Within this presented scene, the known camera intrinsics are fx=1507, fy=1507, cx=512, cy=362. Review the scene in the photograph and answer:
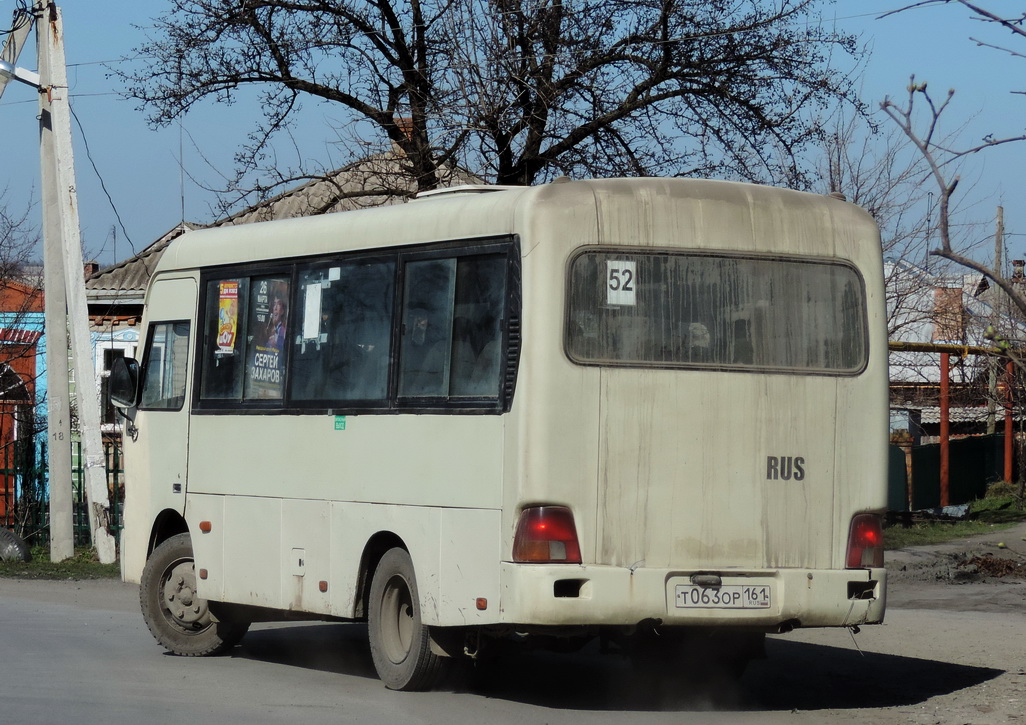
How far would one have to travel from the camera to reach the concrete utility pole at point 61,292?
1844 cm

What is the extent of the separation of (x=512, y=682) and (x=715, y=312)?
291 cm

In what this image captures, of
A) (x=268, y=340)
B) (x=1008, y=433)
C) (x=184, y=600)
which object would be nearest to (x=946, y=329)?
(x=1008, y=433)

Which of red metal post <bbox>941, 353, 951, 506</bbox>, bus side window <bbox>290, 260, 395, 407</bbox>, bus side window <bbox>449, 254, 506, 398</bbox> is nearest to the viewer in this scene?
bus side window <bbox>449, 254, 506, 398</bbox>

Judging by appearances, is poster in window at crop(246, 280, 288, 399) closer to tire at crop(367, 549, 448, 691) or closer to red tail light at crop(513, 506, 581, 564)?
tire at crop(367, 549, 448, 691)

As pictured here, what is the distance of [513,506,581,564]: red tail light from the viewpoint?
25.1 ft

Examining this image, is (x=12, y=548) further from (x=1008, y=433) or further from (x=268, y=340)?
(x=1008, y=433)

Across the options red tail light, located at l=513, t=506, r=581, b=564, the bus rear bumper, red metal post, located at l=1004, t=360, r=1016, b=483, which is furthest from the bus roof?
red metal post, located at l=1004, t=360, r=1016, b=483

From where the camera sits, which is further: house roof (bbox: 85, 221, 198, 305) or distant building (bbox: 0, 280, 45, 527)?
house roof (bbox: 85, 221, 198, 305)

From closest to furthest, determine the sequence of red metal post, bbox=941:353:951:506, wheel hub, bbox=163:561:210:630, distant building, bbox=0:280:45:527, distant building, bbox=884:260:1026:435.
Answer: wheel hub, bbox=163:561:210:630 → distant building, bbox=0:280:45:527 → distant building, bbox=884:260:1026:435 → red metal post, bbox=941:353:951:506

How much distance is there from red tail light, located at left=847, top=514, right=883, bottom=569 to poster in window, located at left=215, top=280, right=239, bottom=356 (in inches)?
175

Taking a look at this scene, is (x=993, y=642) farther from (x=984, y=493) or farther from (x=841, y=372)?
(x=984, y=493)

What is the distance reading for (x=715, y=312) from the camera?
A: 812cm

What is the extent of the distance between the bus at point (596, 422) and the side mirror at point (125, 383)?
220 cm

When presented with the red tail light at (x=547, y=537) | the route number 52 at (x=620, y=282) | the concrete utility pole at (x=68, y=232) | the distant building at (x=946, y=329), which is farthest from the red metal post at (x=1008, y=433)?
the red tail light at (x=547, y=537)
